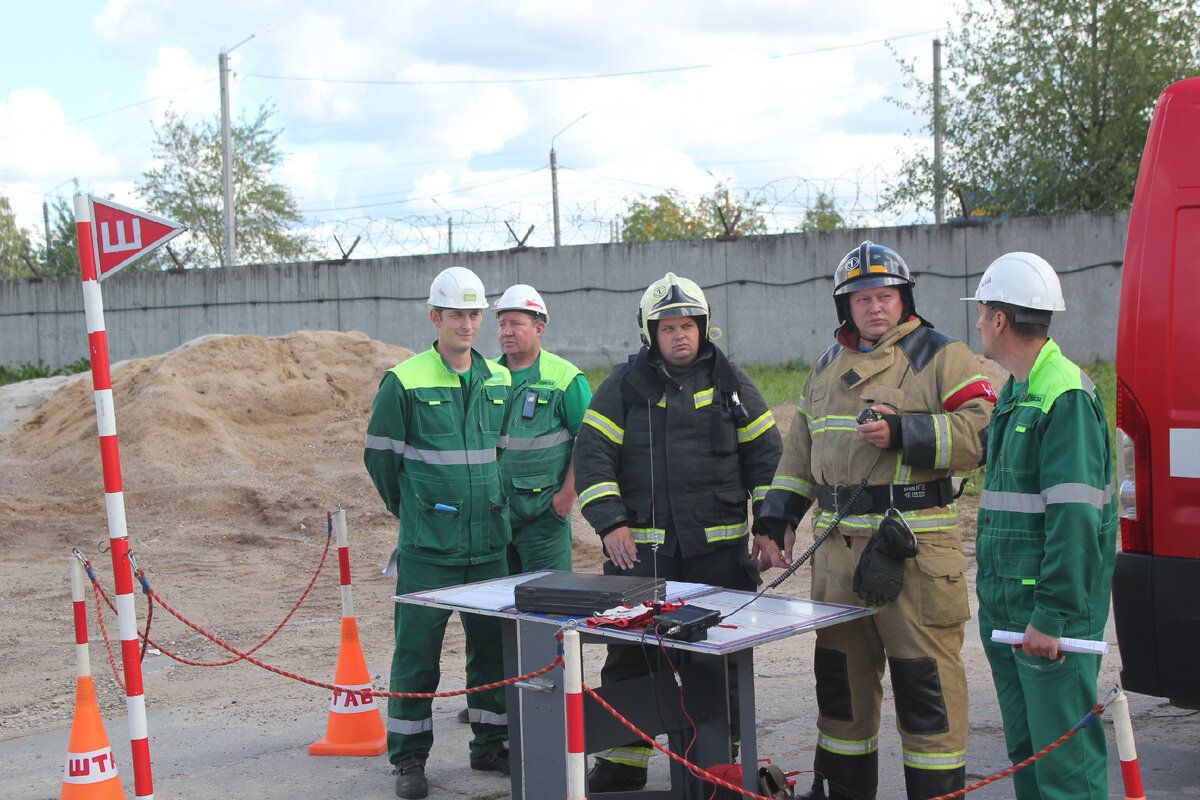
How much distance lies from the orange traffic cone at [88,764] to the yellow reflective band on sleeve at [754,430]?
2.89 m

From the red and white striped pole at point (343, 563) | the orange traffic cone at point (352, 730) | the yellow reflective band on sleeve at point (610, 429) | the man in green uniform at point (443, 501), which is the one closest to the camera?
the yellow reflective band on sleeve at point (610, 429)

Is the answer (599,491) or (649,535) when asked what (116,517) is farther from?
(649,535)

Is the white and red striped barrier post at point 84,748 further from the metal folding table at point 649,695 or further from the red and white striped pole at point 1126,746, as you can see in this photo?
the red and white striped pole at point 1126,746

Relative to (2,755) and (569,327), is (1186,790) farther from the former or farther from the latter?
(569,327)

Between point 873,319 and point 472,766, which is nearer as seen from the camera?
point 873,319

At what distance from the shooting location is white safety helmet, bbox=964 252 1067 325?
3.69 m

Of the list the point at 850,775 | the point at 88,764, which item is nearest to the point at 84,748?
the point at 88,764

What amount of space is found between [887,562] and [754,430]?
981mm

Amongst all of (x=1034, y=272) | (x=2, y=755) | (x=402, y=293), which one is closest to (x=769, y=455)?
(x=1034, y=272)

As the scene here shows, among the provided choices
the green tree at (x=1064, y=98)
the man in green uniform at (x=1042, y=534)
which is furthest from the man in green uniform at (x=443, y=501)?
the green tree at (x=1064, y=98)

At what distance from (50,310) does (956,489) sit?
24.1 metres

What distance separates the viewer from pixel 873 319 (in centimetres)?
421

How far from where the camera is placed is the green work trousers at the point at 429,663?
490 centimetres

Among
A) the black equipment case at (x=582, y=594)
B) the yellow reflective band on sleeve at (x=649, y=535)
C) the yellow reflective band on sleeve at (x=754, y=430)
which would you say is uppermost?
the yellow reflective band on sleeve at (x=754, y=430)
